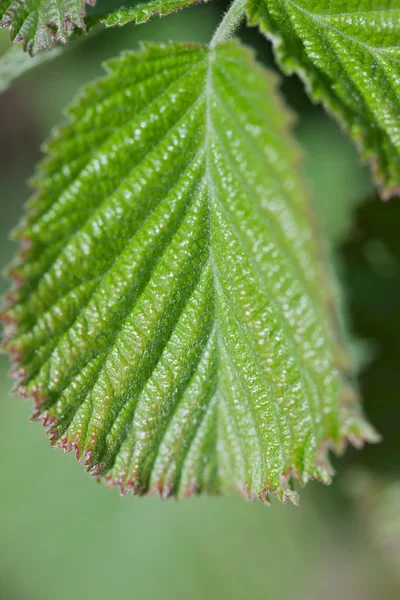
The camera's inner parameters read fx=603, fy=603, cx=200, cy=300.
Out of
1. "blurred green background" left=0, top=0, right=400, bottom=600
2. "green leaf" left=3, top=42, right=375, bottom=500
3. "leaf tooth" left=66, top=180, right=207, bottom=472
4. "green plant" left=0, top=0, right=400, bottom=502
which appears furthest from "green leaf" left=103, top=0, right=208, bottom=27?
"blurred green background" left=0, top=0, right=400, bottom=600

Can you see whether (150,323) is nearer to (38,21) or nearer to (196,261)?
(196,261)

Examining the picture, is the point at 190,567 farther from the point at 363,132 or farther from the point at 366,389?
the point at 363,132

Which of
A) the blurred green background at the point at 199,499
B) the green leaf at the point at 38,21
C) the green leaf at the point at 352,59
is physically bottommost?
the blurred green background at the point at 199,499

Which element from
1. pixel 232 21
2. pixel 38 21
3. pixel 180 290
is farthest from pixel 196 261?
pixel 38 21

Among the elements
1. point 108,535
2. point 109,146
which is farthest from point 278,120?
point 108,535

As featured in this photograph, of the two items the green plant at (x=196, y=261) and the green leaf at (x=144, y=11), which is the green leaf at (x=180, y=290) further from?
the green leaf at (x=144, y=11)

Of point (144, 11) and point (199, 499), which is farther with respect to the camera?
point (199, 499)

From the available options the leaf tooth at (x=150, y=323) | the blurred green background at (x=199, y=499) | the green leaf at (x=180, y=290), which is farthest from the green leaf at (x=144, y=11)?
the blurred green background at (x=199, y=499)
